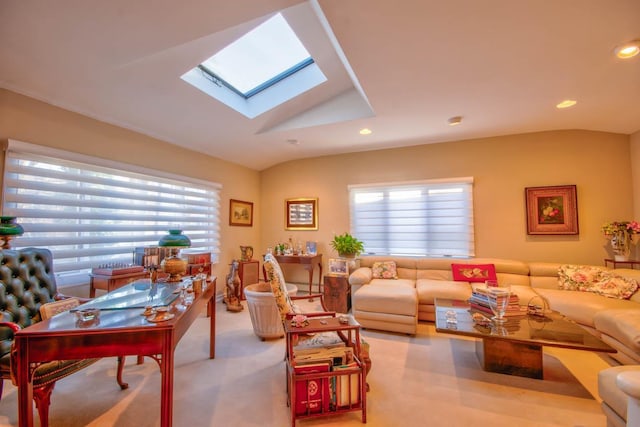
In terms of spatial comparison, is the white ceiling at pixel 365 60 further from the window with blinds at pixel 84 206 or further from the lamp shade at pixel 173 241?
the lamp shade at pixel 173 241

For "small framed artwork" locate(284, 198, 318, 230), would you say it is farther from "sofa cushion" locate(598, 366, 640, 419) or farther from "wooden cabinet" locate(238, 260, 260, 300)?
"sofa cushion" locate(598, 366, 640, 419)

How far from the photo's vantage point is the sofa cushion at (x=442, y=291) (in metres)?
3.20

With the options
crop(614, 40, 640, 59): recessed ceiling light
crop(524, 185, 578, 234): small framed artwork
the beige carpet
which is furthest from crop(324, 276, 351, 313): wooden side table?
crop(614, 40, 640, 59): recessed ceiling light

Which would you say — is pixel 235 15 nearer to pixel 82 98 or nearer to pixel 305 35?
pixel 305 35

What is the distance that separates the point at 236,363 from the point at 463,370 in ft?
6.65

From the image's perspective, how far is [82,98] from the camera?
258 cm

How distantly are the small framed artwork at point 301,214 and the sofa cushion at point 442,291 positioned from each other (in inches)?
92.2

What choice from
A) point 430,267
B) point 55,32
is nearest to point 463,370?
point 430,267

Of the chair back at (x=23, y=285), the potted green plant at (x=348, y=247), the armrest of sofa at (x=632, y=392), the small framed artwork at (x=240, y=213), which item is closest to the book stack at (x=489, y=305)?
the armrest of sofa at (x=632, y=392)

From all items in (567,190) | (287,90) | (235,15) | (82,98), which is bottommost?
(567,190)

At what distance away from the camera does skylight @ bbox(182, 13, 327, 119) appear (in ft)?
8.66

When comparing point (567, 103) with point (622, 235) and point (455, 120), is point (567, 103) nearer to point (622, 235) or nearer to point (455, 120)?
point (455, 120)

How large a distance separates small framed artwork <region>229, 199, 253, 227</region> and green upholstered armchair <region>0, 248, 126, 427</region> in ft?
9.17

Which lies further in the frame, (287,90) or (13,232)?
(287,90)
